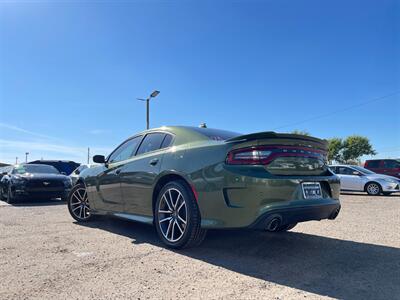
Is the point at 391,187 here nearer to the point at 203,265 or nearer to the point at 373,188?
the point at 373,188

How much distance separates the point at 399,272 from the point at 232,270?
5.12 feet

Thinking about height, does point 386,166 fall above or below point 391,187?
above

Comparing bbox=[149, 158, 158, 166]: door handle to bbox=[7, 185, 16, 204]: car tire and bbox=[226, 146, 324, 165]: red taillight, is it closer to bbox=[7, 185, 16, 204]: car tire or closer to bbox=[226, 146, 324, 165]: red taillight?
bbox=[226, 146, 324, 165]: red taillight

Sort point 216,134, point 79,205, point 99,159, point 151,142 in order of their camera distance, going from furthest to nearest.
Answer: point 79,205, point 99,159, point 151,142, point 216,134

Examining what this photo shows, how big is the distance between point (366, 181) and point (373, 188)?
0.38 m

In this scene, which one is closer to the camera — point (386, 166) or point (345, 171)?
point (345, 171)

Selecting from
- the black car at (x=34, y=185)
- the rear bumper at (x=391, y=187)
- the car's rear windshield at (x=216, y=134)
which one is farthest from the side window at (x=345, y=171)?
the car's rear windshield at (x=216, y=134)

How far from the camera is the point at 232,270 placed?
3.18 metres

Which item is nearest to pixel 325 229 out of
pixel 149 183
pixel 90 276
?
pixel 149 183

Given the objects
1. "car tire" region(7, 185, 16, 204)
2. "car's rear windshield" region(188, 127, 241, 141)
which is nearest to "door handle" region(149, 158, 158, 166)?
"car's rear windshield" region(188, 127, 241, 141)

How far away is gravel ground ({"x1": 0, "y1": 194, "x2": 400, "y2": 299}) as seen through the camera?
2654 mm

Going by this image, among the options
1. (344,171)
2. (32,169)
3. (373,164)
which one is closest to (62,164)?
(32,169)

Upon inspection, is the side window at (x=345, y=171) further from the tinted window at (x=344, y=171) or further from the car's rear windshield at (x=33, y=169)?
the car's rear windshield at (x=33, y=169)

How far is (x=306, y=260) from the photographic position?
3518mm
